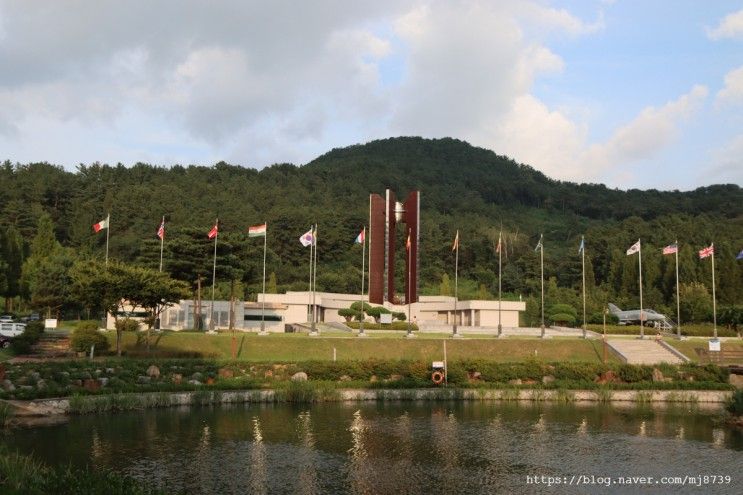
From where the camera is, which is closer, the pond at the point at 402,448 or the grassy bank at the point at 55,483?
the grassy bank at the point at 55,483

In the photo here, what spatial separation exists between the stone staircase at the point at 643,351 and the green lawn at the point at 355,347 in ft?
5.00

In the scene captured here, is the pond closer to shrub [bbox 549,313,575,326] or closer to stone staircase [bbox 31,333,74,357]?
stone staircase [bbox 31,333,74,357]

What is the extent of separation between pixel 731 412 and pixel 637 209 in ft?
470

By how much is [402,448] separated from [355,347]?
73.6 feet

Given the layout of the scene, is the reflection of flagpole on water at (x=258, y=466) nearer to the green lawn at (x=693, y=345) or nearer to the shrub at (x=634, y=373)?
the shrub at (x=634, y=373)

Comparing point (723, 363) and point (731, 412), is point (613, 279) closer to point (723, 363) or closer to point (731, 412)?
point (723, 363)

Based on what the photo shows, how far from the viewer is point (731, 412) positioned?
28.6 meters

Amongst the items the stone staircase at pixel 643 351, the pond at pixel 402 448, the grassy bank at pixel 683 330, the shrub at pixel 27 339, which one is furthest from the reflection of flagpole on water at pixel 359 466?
the grassy bank at pixel 683 330

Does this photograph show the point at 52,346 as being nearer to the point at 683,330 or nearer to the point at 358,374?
the point at 358,374

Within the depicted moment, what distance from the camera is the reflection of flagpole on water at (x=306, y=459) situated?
17922mm

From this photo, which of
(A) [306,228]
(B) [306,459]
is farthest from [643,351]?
(A) [306,228]

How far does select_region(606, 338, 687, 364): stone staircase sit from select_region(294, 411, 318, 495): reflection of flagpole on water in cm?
2584

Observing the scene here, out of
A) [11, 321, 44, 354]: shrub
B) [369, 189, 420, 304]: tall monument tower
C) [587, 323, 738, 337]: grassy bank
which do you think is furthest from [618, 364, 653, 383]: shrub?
[11, 321, 44, 354]: shrub

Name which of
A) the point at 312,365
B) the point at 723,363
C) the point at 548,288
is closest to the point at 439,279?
the point at 548,288
